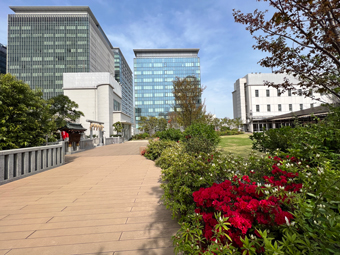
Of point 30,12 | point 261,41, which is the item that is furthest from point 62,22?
point 261,41

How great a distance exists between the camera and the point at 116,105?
1307 inches

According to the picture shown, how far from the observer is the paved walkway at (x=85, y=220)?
A: 211cm

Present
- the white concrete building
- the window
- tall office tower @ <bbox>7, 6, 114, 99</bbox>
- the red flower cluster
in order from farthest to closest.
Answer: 1. tall office tower @ <bbox>7, 6, 114, 99</bbox>
2. the white concrete building
3. the window
4. the red flower cluster

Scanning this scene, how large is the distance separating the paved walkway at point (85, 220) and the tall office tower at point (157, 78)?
2923 inches

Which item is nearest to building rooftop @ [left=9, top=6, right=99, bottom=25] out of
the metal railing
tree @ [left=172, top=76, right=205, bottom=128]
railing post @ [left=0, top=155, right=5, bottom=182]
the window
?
the window

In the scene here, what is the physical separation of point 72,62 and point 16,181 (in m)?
79.7

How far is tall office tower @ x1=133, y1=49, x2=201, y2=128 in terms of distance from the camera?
78.7 metres

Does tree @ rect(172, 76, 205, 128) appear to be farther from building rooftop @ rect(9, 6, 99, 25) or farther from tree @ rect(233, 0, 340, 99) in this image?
building rooftop @ rect(9, 6, 99, 25)

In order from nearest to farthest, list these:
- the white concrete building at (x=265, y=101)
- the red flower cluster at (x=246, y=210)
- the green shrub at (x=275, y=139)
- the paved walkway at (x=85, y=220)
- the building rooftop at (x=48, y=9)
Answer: the red flower cluster at (x=246, y=210) → the paved walkway at (x=85, y=220) → the green shrub at (x=275, y=139) → the white concrete building at (x=265, y=101) → the building rooftop at (x=48, y=9)

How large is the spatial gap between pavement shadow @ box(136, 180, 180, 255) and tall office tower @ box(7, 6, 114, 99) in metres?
78.1

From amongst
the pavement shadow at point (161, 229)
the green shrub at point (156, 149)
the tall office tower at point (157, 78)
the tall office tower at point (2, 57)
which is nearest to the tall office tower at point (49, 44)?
the tall office tower at point (2, 57)

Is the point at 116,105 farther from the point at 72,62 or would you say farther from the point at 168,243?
the point at 72,62

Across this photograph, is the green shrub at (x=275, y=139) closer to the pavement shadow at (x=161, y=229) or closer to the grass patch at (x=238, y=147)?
the grass patch at (x=238, y=147)

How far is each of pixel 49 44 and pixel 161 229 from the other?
9205 cm
